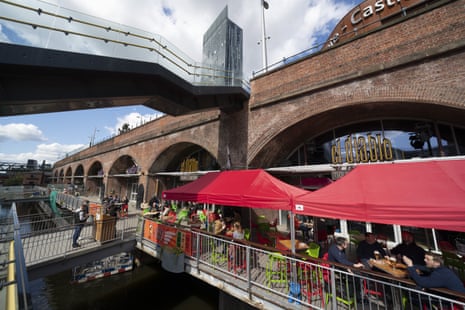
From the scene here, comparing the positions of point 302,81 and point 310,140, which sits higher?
point 302,81

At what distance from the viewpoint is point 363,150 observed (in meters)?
7.58

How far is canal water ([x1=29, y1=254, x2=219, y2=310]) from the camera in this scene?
26.0ft

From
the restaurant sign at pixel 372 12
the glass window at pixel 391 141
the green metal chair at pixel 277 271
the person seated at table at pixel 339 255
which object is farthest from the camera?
the restaurant sign at pixel 372 12

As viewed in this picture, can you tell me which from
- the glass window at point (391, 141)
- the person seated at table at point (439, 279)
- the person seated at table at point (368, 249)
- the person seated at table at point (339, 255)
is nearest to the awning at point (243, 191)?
the person seated at table at point (339, 255)

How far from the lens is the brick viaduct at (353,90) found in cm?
562

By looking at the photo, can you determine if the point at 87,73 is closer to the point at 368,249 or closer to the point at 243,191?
the point at 243,191

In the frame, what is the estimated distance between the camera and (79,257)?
23.4 feet

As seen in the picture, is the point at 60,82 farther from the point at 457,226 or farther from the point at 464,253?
the point at 464,253

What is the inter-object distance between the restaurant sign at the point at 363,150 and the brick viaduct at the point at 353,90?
989mm

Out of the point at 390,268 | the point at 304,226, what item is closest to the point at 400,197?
the point at 390,268

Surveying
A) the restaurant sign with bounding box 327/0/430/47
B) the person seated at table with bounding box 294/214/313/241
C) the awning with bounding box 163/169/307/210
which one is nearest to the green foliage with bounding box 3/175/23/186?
the awning with bounding box 163/169/307/210

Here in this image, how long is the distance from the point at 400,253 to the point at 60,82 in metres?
9.12

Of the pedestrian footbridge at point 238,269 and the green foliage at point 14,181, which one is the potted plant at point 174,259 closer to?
the pedestrian footbridge at point 238,269

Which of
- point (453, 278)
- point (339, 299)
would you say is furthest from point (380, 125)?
point (339, 299)
